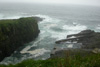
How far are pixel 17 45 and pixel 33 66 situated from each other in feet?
76.3

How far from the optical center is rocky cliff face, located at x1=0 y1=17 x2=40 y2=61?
90.4ft

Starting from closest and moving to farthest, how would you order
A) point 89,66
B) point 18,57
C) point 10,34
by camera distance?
point 89,66, point 18,57, point 10,34

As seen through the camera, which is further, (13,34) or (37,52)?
(13,34)

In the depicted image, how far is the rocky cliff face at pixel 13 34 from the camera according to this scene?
2756 centimetres

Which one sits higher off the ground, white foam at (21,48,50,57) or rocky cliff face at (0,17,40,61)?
rocky cliff face at (0,17,40,61)

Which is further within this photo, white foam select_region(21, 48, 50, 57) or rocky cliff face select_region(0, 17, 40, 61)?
white foam select_region(21, 48, 50, 57)

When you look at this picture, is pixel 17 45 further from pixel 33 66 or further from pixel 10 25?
pixel 33 66

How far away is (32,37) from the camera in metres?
40.0

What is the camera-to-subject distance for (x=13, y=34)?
31.6 meters

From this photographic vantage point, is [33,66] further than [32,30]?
No

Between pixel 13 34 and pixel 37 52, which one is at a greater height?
pixel 13 34

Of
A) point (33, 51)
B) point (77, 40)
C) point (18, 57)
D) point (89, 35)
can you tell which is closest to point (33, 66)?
point (18, 57)

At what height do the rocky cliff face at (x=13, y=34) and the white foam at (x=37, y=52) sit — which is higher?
the rocky cliff face at (x=13, y=34)

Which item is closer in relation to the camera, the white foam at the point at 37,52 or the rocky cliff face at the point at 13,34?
the rocky cliff face at the point at 13,34
